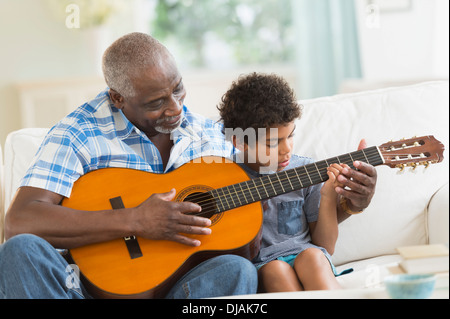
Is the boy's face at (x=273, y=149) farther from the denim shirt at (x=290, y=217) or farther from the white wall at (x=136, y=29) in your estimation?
the white wall at (x=136, y=29)

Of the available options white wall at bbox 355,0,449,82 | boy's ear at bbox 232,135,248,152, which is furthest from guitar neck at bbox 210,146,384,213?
white wall at bbox 355,0,449,82

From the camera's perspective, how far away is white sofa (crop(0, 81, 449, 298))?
5.54 ft

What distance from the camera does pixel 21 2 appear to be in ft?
13.7

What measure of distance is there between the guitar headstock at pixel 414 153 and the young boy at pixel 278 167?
0.14m

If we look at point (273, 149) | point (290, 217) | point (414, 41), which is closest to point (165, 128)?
point (273, 149)

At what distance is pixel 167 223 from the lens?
1.38 meters

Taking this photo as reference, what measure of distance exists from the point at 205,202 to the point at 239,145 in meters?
0.22

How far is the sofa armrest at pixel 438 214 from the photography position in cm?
148

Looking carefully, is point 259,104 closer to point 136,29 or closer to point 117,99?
point 117,99

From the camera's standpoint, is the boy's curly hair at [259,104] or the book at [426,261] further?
the boy's curly hair at [259,104]

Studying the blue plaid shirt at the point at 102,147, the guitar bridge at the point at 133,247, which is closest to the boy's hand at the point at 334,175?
the blue plaid shirt at the point at 102,147
